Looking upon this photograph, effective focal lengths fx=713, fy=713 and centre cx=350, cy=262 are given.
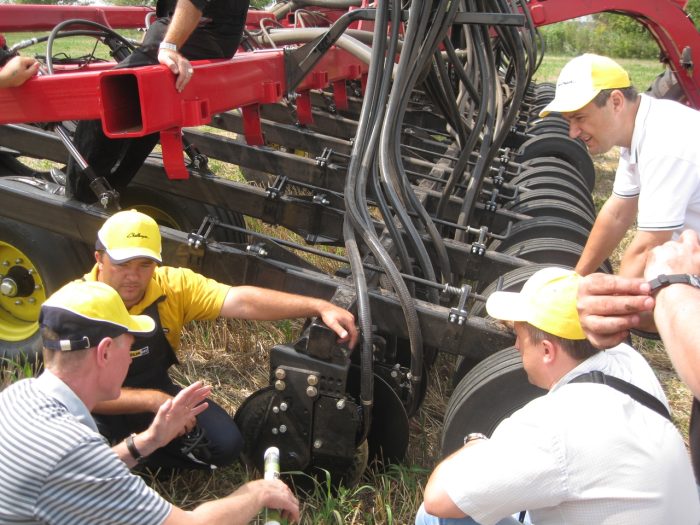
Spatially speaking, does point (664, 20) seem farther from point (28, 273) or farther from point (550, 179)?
point (28, 273)

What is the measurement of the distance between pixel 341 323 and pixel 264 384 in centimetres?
118

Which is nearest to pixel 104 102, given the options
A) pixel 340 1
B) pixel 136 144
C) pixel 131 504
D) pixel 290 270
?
pixel 136 144

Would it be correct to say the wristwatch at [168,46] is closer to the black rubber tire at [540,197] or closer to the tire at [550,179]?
the black rubber tire at [540,197]

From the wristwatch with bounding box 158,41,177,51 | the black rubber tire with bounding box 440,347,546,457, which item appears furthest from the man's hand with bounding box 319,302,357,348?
the wristwatch with bounding box 158,41,177,51

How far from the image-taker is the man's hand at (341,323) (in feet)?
7.67

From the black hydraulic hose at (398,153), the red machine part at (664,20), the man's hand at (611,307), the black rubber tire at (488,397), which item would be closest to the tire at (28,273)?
the black hydraulic hose at (398,153)

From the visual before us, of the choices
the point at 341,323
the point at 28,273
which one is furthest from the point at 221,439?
the point at 28,273

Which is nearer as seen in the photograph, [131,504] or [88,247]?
[131,504]

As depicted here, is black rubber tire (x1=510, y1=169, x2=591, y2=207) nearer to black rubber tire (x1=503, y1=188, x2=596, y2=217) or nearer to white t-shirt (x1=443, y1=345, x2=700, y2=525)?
black rubber tire (x1=503, y1=188, x2=596, y2=217)

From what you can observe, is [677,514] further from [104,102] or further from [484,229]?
[104,102]

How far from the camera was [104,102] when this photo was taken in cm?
273

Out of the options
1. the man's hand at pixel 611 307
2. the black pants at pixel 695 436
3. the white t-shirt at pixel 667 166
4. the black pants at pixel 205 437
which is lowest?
the black pants at pixel 205 437

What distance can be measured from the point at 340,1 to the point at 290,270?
12.2ft

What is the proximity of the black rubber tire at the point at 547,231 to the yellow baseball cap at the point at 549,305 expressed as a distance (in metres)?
1.87
